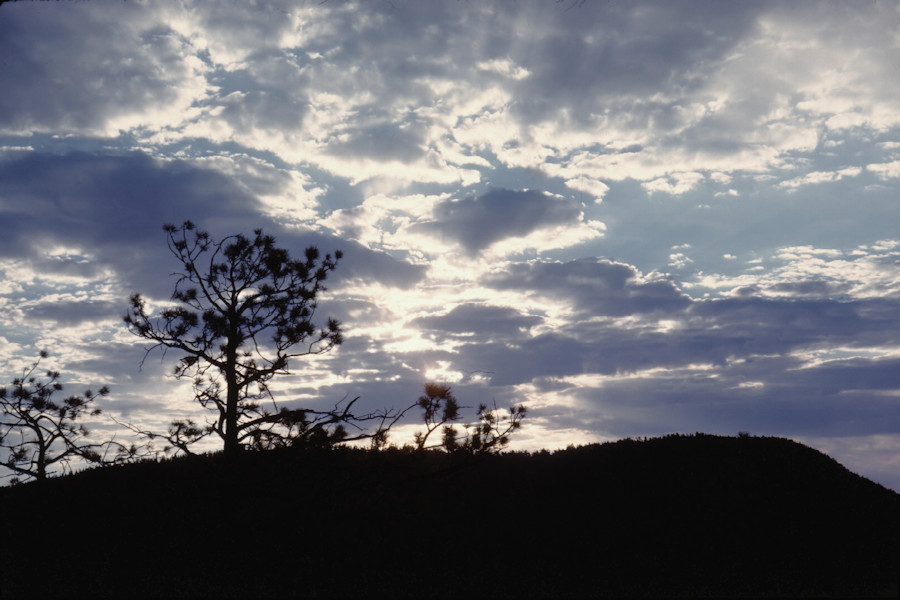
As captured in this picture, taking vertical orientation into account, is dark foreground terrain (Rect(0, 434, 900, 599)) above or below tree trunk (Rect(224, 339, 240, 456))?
below

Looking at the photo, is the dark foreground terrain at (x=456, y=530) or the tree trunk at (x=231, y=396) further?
the tree trunk at (x=231, y=396)

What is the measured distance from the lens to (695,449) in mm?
19656

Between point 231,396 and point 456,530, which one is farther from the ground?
point 231,396

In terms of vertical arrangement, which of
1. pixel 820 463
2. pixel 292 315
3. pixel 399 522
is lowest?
pixel 399 522

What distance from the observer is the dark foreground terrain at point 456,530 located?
12.8m

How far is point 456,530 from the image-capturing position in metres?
16.0

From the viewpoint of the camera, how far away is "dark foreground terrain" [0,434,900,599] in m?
12.8

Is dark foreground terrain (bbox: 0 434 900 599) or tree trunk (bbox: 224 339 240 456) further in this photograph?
tree trunk (bbox: 224 339 240 456)

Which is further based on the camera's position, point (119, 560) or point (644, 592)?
point (119, 560)

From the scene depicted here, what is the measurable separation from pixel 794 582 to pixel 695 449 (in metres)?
6.72

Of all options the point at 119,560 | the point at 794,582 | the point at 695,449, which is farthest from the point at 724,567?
the point at 119,560

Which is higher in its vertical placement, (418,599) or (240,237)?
(240,237)

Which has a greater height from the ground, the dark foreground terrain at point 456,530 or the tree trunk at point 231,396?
the tree trunk at point 231,396

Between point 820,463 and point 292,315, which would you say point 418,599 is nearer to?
point 292,315
